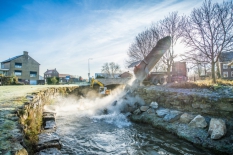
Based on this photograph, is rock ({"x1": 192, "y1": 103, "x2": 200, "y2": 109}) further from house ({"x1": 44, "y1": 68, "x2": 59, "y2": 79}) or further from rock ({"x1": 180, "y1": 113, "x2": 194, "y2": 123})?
house ({"x1": 44, "y1": 68, "x2": 59, "y2": 79})

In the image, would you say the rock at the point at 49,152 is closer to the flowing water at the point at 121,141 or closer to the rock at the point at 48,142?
the rock at the point at 48,142

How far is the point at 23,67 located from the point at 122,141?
49.7 m

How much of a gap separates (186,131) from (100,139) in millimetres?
3029

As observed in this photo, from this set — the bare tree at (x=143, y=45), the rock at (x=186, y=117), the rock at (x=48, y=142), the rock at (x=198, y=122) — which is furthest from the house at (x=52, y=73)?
the rock at (x=198, y=122)

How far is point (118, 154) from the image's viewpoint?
3.66 m

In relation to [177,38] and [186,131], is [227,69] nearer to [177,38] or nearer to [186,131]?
[177,38]

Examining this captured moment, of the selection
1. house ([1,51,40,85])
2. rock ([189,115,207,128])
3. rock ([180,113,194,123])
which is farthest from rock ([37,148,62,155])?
house ([1,51,40,85])

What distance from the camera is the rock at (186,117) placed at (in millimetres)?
5294

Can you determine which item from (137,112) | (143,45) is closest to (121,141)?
(137,112)

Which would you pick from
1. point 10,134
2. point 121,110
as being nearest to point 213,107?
point 121,110

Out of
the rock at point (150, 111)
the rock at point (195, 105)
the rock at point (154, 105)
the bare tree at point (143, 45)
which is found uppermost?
the bare tree at point (143, 45)

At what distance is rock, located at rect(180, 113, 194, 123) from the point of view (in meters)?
5.29

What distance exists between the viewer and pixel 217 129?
13.7 ft

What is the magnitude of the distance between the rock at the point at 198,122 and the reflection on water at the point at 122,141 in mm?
806
